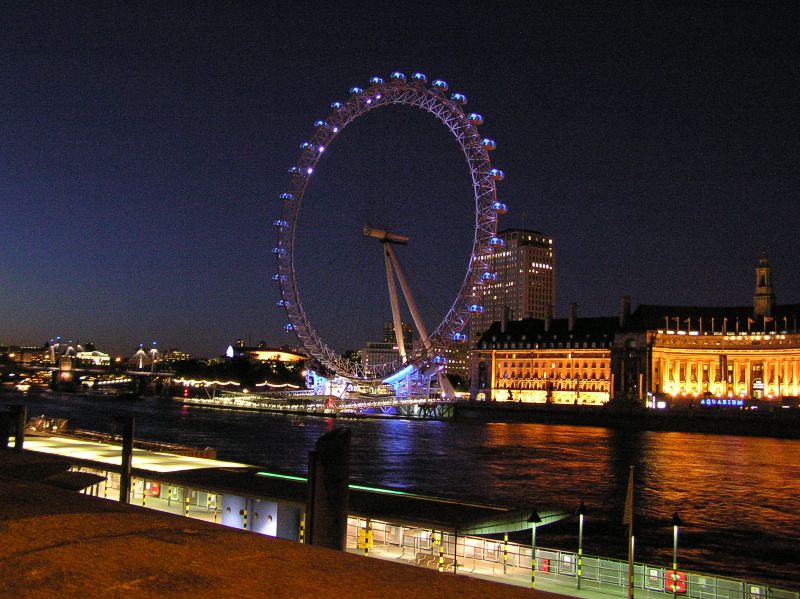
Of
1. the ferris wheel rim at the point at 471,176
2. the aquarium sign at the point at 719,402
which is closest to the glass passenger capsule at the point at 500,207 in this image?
the ferris wheel rim at the point at 471,176

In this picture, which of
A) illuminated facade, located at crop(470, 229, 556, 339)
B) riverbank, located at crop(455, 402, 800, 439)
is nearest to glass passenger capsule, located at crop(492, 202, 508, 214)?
riverbank, located at crop(455, 402, 800, 439)

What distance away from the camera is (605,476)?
1673 inches

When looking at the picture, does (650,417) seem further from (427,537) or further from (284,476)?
(427,537)

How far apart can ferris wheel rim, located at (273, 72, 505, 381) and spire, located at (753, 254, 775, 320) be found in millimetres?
55963

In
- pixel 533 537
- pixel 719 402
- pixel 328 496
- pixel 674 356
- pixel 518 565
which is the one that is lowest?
pixel 719 402

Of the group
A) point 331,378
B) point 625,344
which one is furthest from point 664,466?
point 625,344

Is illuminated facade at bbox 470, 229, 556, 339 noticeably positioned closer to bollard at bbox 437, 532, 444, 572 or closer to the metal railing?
the metal railing

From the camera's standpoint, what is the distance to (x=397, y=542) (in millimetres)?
13977

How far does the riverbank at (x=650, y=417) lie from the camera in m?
86.4

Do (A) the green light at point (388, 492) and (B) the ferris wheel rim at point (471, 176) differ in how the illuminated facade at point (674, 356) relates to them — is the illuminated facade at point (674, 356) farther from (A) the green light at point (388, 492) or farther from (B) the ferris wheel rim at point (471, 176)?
(A) the green light at point (388, 492)

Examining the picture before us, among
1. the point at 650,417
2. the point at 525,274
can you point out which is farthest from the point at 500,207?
the point at 525,274

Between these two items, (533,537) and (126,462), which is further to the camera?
(126,462)

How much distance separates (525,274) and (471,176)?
4839 inches

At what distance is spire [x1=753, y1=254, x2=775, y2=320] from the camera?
116619mm
